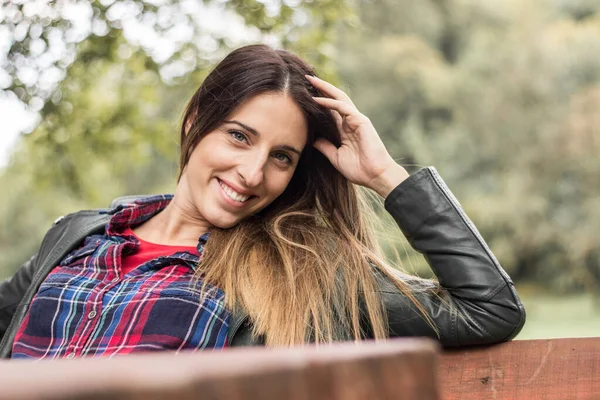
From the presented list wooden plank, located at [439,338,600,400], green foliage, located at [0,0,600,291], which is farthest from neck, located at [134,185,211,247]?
green foliage, located at [0,0,600,291]

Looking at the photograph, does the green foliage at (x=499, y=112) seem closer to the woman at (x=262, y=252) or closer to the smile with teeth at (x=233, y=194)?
the woman at (x=262, y=252)

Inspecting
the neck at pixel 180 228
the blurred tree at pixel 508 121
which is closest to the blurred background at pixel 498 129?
the blurred tree at pixel 508 121

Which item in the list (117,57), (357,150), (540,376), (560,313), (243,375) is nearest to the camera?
(243,375)

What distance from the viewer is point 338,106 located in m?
2.21

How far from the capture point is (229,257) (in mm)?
2104

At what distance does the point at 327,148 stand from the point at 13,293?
1038mm

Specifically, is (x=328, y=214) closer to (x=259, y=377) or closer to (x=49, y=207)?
(x=259, y=377)

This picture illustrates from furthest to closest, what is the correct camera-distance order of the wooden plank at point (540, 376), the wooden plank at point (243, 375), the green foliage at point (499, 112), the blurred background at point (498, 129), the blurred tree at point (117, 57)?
the green foliage at point (499, 112), the blurred background at point (498, 129), the blurred tree at point (117, 57), the wooden plank at point (540, 376), the wooden plank at point (243, 375)

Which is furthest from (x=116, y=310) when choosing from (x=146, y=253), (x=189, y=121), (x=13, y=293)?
(x=189, y=121)

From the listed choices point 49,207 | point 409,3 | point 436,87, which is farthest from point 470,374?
point 409,3

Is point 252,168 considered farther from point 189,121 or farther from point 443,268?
point 443,268

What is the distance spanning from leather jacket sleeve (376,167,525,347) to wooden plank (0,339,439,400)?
4.61 feet

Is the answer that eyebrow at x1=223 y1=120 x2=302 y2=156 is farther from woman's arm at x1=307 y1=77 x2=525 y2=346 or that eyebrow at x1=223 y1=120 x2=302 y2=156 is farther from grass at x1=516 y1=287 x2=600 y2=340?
grass at x1=516 y1=287 x2=600 y2=340

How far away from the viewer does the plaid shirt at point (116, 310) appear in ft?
6.26
